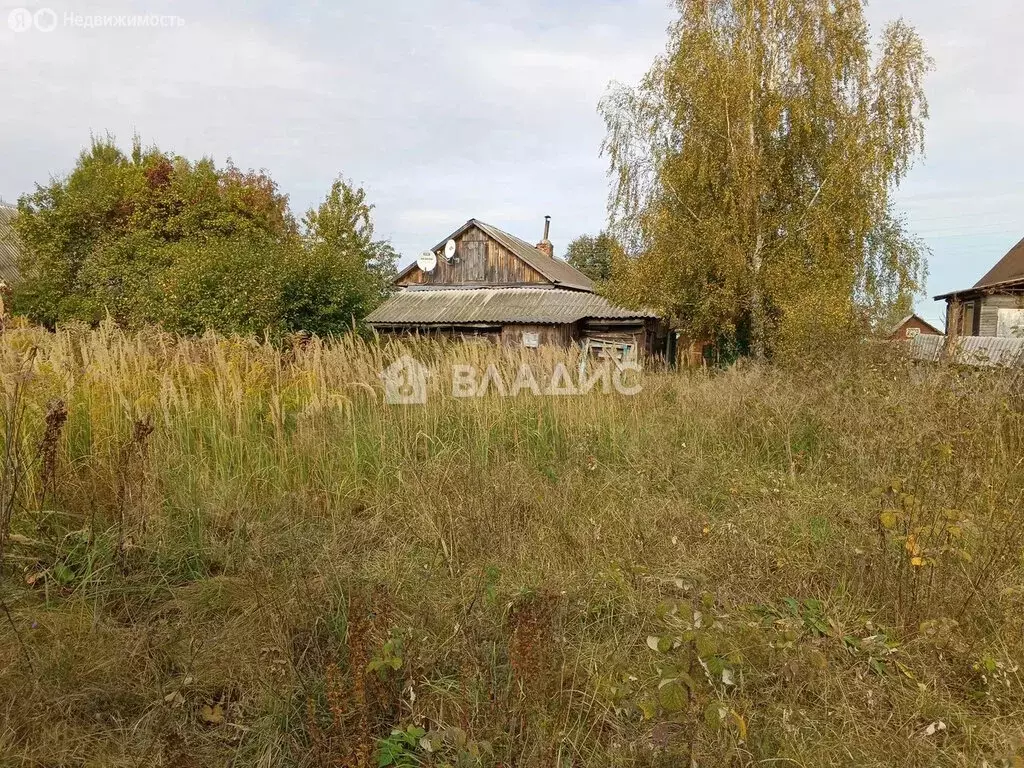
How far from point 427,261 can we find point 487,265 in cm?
249

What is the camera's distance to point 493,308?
20875mm

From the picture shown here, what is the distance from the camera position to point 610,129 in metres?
14.8

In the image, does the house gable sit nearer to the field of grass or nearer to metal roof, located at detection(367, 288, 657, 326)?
metal roof, located at detection(367, 288, 657, 326)

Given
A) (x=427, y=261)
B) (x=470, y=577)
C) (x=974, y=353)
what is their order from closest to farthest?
(x=470, y=577) → (x=974, y=353) → (x=427, y=261)

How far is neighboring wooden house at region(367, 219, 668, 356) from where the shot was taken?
64.1ft

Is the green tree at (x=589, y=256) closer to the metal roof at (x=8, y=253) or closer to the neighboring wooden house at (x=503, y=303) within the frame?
the neighboring wooden house at (x=503, y=303)

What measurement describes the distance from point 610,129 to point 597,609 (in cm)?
1456

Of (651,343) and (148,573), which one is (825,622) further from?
(651,343)

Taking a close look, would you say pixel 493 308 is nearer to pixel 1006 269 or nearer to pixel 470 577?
pixel 470 577

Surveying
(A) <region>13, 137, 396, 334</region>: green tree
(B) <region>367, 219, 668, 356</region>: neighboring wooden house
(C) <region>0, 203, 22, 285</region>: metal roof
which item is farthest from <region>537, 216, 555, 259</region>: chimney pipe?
(C) <region>0, 203, 22, 285</region>: metal roof

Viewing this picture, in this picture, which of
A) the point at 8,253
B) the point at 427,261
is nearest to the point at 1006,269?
the point at 427,261

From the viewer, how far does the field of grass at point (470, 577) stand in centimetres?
175

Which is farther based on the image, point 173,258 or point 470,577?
point 173,258

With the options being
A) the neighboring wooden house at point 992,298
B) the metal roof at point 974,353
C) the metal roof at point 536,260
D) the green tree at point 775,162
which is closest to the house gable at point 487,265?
the metal roof at point 536,260
